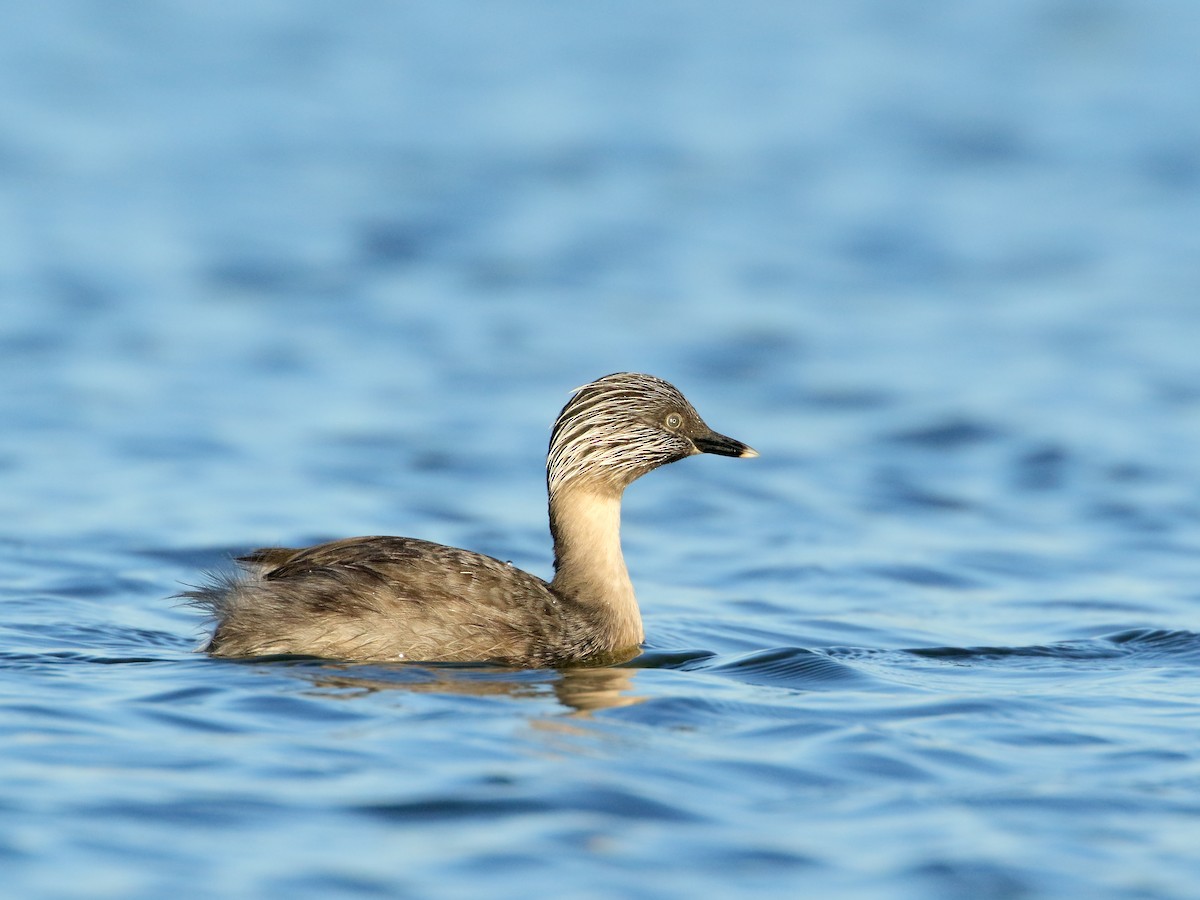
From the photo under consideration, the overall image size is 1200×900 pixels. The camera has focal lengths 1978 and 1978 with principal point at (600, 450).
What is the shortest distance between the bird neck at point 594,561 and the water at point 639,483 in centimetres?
46

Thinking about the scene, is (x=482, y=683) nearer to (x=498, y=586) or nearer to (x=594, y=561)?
(x=498, y=586)

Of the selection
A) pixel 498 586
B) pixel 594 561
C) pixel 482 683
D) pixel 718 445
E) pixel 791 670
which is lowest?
pixel 482 683

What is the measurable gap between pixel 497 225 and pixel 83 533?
42.3 ft

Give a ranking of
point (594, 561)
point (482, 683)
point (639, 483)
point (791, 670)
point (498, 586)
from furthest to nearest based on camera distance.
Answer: point (639, 483)
point (594, 561)
point (791, 670)
point (498, 586)
point (482, 683)

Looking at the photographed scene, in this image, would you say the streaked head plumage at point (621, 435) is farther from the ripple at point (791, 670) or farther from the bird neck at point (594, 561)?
the ripple at point (791, 670)

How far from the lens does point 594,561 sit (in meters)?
12.1

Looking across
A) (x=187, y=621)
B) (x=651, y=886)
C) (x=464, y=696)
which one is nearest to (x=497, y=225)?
(x=187, y=621)

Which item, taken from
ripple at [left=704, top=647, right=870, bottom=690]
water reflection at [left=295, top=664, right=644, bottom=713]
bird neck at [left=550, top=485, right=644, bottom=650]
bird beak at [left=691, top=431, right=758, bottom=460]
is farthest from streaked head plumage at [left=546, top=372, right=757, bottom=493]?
water reflection at [left=295, top=664, right=644, bottom=713]

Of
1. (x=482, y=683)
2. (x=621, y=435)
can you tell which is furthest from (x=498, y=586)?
(x=621, y=435)

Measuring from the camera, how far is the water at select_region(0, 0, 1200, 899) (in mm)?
8617

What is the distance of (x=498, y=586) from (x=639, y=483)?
22.3 feet

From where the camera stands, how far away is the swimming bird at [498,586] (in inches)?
433

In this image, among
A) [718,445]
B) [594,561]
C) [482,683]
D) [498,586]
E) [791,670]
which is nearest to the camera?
[482,683]

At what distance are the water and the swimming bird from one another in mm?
275
